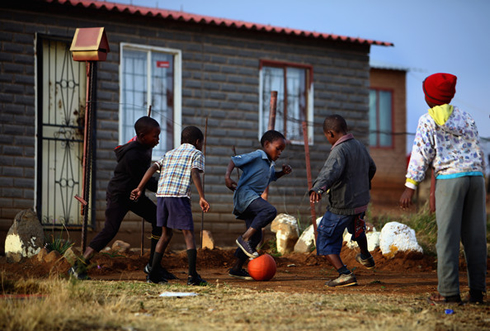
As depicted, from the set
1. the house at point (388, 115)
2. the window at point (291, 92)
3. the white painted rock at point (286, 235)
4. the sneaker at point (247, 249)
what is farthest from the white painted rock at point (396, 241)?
the house at point (388, 115)

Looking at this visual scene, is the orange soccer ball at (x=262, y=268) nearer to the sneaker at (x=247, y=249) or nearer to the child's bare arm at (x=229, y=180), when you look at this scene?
the sneaker at (x=247, y=249)

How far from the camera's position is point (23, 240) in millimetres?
8352

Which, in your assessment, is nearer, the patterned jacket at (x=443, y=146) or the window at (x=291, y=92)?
the patterned jacket at (x=443, y=146)

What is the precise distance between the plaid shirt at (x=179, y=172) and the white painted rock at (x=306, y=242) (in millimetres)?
3940

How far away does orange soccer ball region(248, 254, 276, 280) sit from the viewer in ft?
22.6

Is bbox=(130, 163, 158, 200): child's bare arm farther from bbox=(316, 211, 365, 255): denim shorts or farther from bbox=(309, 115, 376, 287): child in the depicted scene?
bbox=(316, 211, 365, 255): denim shorts

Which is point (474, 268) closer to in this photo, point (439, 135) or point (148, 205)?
point (439, 135)

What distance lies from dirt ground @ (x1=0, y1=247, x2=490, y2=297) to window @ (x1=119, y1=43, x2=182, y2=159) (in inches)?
132

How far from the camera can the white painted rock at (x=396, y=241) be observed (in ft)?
29.8

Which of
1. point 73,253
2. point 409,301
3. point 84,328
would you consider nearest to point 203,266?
point 73,253

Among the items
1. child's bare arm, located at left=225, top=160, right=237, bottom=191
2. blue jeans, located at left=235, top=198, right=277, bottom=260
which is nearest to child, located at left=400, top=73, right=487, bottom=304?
blue jeans, located at left=235, top=198, right=277, bottom=260

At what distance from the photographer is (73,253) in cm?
746

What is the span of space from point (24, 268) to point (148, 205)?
78.8 inches

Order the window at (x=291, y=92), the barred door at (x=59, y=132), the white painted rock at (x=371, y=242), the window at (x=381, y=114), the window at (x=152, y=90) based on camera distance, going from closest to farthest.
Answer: the white painted rock at (x=371, y=242), the barred door at (x=59, y=132), the window at (x=152, y=90), the window at (x=291, y=92), the window at (x=381, y=114)
